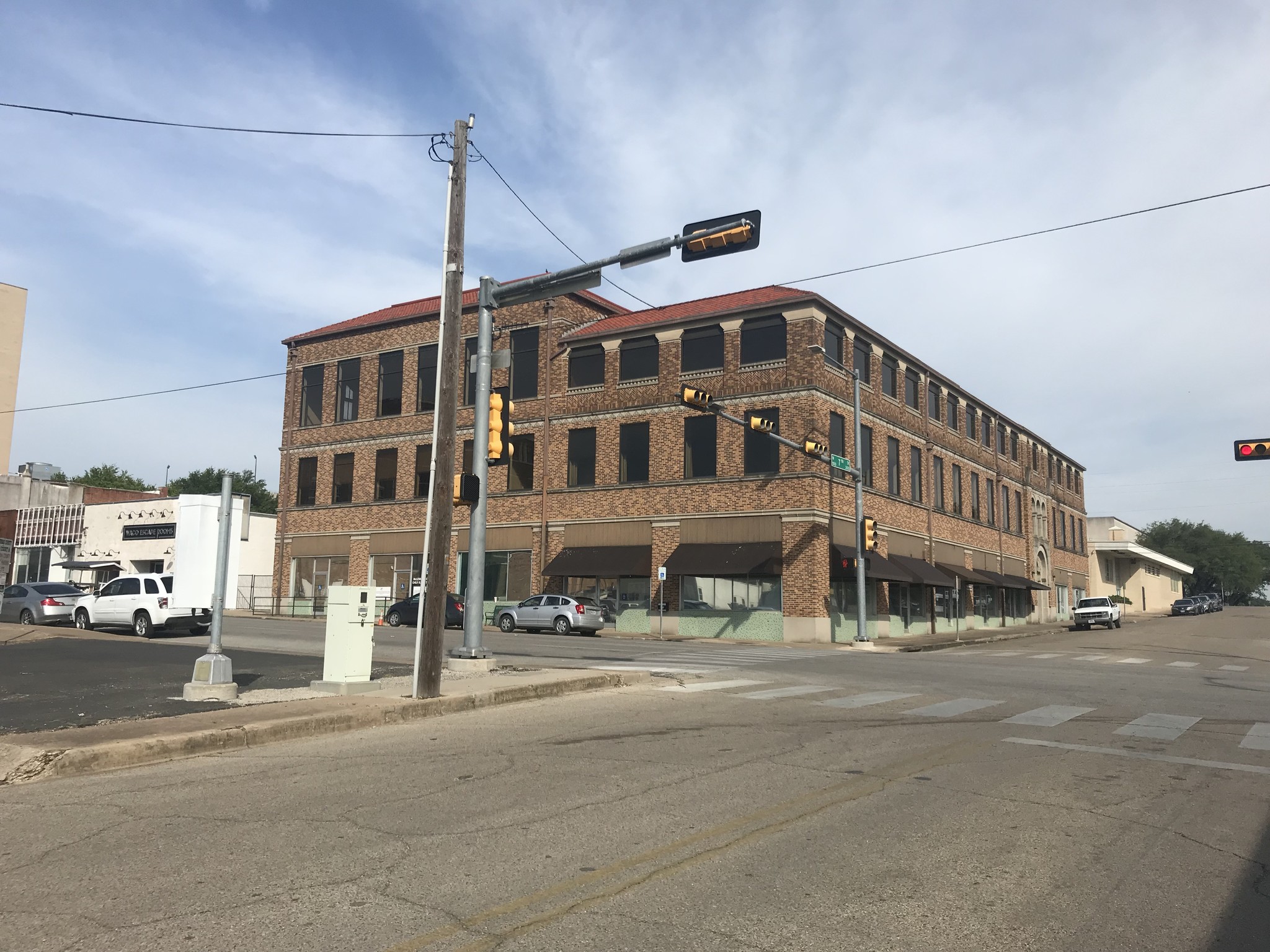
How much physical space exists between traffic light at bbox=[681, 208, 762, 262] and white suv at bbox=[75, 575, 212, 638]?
18.3 metres

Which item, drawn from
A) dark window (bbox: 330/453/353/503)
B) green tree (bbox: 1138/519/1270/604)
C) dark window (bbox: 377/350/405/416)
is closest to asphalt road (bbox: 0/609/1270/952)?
dark window (bbox: 377/350/405/416)

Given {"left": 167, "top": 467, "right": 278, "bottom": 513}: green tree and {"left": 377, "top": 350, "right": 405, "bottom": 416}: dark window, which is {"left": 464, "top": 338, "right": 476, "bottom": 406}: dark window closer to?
{"left": 377, "top": 350, "right": 405, "bottom": 416}: dark window

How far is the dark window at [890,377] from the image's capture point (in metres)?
39.9

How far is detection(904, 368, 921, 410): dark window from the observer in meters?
41.8

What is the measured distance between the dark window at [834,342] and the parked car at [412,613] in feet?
52.1

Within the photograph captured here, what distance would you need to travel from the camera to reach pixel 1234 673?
20594mm

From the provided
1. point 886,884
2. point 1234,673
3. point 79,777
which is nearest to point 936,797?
point 886,884

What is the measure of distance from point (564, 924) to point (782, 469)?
1209 inches

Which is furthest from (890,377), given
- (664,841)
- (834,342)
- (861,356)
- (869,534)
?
(664,841)

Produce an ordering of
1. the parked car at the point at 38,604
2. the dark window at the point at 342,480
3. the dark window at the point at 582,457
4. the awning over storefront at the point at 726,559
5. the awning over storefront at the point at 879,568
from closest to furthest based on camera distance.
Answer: the parked car at the point at 38,604 < the awning over storefront at the point at 726,559 < the awning over storefront at the point at 879,568 < the dark window at the point at 582,457 < the dark window at the point at 342,480

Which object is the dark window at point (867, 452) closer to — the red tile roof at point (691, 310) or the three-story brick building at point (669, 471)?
the three-story brick building at point (669, 471)

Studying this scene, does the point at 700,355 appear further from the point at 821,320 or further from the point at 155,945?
the point at 155,945

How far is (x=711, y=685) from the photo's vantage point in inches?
624

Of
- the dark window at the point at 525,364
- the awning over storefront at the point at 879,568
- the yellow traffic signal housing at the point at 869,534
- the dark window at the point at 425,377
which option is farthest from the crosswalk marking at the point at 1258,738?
the dark window at the point at 425,377
